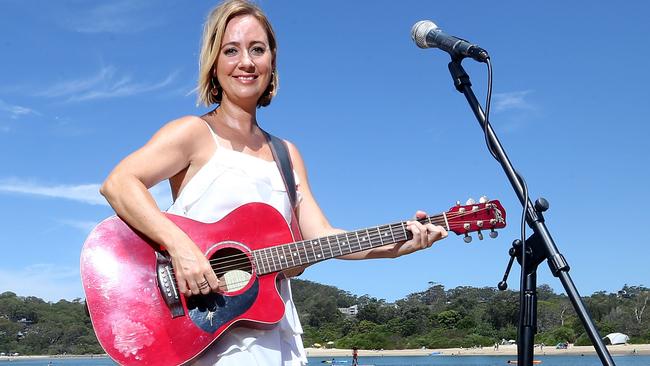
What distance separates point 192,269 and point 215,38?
3.32 ft

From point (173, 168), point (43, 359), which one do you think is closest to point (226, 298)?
point (173, 168)

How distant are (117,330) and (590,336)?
66.3 inches

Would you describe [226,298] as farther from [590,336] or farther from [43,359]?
[43,359]

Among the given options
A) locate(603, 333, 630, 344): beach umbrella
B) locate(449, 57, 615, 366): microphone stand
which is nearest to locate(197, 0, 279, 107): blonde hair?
locate(449, 57, 615, 366): microphone stand

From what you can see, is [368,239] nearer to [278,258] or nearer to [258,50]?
[278,258]

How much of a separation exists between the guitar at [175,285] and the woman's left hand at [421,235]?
1.58 feet

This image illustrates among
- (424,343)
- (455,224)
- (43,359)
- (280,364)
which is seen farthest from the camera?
(43,359)

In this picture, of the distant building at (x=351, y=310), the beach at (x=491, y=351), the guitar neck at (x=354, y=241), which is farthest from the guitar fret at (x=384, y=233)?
the distant building at (x=351, y=310)

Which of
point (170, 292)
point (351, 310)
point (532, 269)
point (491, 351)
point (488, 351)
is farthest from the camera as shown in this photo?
point (351, 310)

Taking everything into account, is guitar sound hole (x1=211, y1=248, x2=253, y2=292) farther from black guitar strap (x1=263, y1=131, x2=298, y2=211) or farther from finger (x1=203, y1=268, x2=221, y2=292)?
black guitar strap (x1=263, y1=131, x2=298, y2=211)

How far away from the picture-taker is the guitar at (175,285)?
277 centimetres

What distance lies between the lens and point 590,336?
8.10 ft

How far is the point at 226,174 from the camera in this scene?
115 inches

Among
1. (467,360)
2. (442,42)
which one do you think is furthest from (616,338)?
(442,42)
